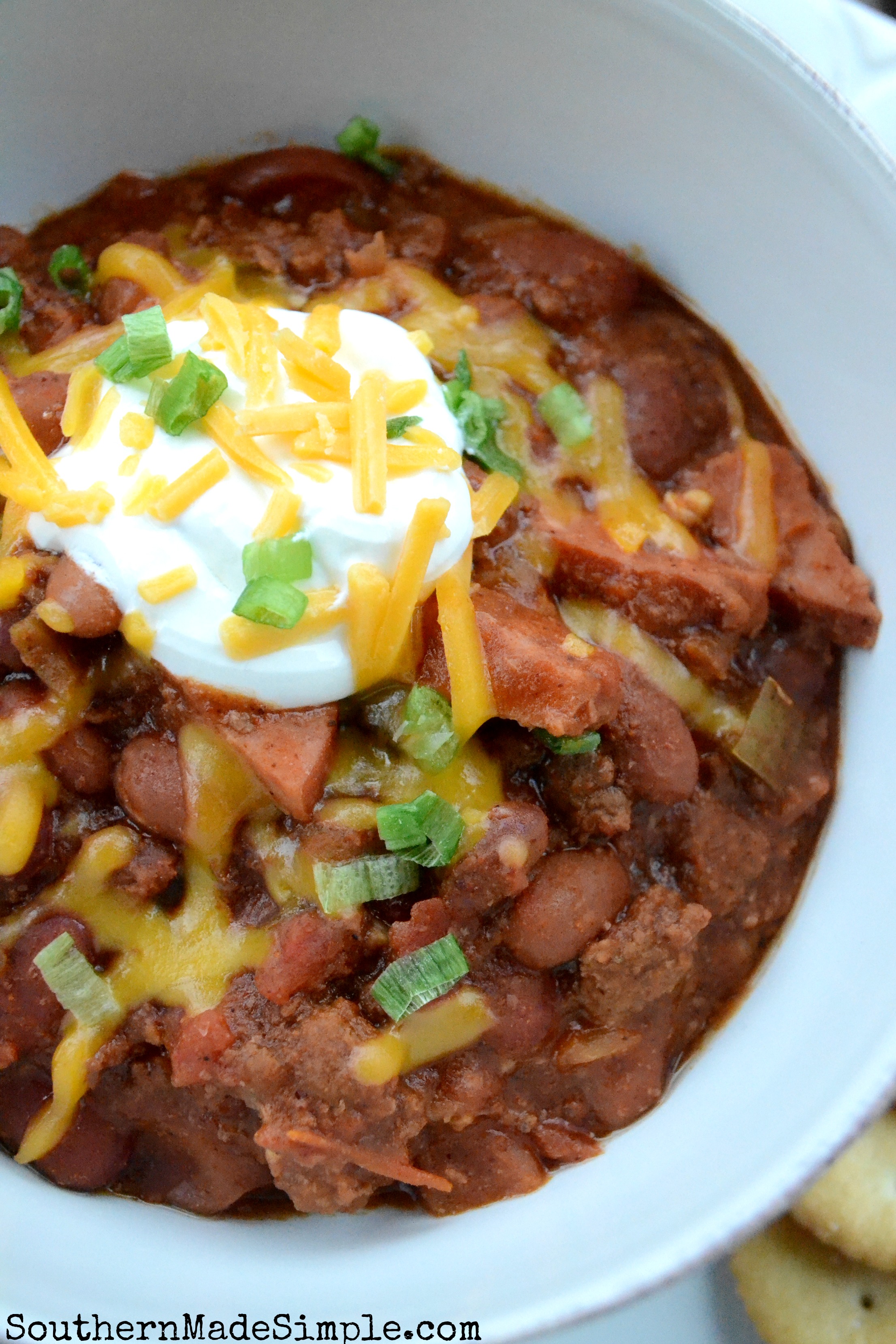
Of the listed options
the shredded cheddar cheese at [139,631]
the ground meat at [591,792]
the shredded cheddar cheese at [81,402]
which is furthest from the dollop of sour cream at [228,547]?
the ground meat at [591,792]

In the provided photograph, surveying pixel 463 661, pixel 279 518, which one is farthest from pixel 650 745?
pixel 279 518

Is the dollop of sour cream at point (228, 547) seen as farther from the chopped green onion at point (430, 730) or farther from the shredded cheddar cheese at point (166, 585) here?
the chopped green onion at point (430, 730)

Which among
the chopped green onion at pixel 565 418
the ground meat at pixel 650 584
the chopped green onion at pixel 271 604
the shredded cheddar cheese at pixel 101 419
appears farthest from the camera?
the chopped green onion at pixel 565 418

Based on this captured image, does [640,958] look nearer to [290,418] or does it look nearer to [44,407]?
[290,418]

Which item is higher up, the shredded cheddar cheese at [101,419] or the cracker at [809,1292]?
the shredded cheddar cheese at [101,419]

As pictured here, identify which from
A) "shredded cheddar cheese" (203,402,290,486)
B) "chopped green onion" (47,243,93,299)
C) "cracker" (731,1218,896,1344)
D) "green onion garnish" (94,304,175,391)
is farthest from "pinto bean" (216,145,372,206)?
"cracker" (731,1218,896,1344)

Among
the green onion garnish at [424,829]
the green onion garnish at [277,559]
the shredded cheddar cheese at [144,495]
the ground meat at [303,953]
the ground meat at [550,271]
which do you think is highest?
the ground meat at [550,271]
